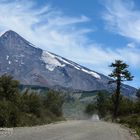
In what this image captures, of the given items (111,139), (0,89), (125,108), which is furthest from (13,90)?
(125,108)

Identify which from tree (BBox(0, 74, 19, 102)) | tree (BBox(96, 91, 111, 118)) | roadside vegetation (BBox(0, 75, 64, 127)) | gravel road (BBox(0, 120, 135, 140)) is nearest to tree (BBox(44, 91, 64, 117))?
tree (BBox(96, 91, 111, 118))

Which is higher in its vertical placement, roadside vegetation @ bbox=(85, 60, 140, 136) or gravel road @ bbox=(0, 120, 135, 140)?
roadside vegetation @ bbox=(85, 60, 140, 136)

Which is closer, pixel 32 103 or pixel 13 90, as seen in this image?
pixel 13 90

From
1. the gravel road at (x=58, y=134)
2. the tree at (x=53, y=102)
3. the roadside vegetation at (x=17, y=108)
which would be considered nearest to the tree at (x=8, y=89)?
the roadside vegetation at (x=17, y=108)

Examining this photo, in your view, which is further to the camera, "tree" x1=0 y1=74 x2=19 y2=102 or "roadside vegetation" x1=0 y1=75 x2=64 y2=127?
"tree" x1=0 y1=74 x2=19 y2=102

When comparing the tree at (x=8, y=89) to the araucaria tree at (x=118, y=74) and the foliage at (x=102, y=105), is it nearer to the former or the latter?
the araucaria tree at (x=118, y=74)

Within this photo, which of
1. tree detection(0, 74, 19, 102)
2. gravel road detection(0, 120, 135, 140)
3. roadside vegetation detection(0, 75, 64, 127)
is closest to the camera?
gravel road detection(0, 120, 135, 140)

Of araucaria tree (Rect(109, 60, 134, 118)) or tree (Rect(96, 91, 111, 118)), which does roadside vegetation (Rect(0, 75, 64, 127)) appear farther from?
tree (Rect(96, 91, 111, 118))

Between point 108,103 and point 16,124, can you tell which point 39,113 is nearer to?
point 16,124

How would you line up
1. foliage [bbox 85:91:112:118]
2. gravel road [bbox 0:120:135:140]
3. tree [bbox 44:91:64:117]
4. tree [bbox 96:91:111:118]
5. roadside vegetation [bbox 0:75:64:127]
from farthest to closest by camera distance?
tree [bbox 44:91:64:117] → tree [bbox 96:91:111:118] → foliage [bbox 85:91:112:118] → roadside vegetation [bbox 0:75:64:127] → gravel road [bbox 0:120:135:140]

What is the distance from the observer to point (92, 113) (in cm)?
17625

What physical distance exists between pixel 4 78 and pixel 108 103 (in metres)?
63.0

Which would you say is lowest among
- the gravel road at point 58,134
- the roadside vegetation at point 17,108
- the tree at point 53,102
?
the gravel road at point 58,134

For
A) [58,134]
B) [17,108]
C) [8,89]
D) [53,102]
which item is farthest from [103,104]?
[58,134]
